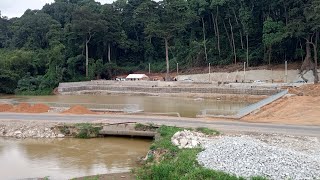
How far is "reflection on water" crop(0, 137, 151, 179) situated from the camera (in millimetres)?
18828

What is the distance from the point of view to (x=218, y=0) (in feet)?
236

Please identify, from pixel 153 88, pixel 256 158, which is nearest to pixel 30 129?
pixel 256 158

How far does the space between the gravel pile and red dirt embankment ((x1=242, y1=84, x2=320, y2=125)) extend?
1090cm

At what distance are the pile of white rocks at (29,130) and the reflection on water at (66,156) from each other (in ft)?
2.64

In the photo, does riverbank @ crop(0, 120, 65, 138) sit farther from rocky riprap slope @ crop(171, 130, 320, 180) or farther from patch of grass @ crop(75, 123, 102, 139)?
rocky riprap slope @ crop(171, 130, 320, 180)

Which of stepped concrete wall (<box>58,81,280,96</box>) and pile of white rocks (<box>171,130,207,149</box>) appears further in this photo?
stepped concrete wall (<box>58,81,280,96</box>)

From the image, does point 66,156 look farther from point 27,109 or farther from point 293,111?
point 293,111

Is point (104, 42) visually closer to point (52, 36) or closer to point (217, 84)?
point (52, 36)

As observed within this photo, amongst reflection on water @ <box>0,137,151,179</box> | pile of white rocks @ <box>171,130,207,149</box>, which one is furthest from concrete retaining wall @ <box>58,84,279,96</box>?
pile of white rocks @ <box>171,130,207,149</box>

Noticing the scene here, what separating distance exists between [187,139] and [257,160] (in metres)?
5.01

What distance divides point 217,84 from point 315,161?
136 feet

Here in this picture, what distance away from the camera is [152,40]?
85.4 m

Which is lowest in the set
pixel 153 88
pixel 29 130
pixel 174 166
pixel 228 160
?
pixel 29 130

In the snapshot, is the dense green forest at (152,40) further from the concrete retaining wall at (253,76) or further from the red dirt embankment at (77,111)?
the red dirt embankment at (77,111)
